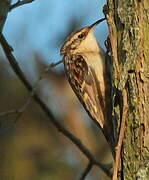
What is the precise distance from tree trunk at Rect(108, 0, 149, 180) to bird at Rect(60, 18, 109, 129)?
84 centimetres

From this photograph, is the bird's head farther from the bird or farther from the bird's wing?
the bird's wing

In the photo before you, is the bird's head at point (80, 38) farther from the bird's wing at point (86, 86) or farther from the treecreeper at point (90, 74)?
the bird's wing at point (86, 86)

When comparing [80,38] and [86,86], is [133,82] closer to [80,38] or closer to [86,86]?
[86,86]

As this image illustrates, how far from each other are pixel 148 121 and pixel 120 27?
0.60 m

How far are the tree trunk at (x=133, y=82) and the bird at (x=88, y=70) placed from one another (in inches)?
32.9

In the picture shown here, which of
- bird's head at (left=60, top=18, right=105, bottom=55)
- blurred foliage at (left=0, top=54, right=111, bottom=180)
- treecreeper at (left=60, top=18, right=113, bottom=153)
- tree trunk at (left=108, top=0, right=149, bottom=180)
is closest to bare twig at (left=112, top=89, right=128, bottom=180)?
tree trunk at (left=108, top=0, right=149, bottom=180)

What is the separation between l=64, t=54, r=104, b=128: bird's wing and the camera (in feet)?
14.6

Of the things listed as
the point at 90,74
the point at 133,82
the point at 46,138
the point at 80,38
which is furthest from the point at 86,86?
the point at 46,138

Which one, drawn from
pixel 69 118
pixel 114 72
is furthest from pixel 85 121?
pixel 114 72

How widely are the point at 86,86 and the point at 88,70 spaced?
0.12 m

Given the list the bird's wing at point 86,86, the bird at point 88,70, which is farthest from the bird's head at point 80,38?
the bird's wing at point 86,86

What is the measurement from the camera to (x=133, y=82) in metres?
3.39

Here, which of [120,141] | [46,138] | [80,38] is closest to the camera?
[120,141]

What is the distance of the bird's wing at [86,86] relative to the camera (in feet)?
14.6
